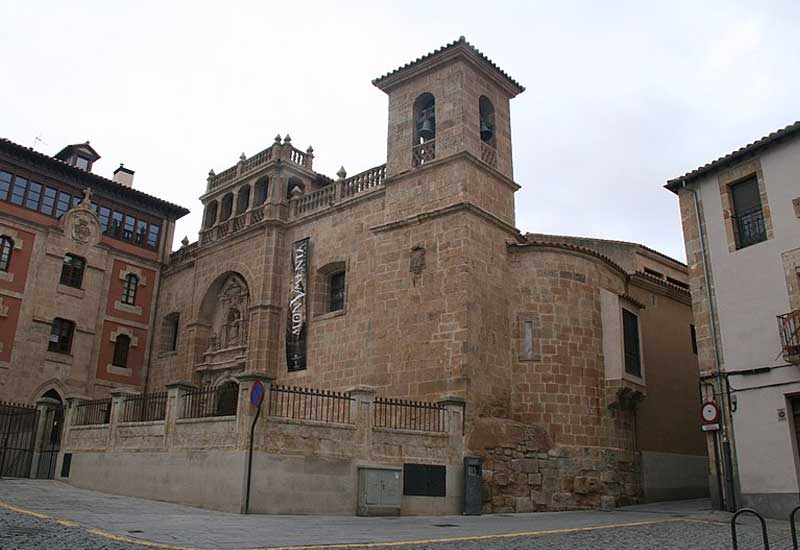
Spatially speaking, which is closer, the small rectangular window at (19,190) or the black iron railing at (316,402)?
the black iron railing at (316,402)

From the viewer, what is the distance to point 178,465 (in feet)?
50.5

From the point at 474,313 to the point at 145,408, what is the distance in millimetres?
8813

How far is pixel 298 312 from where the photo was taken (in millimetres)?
22766

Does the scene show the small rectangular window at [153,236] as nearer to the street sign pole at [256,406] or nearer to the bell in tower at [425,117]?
the bell in tower at [425,117]

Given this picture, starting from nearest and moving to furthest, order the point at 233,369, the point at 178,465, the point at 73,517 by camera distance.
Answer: the point at 73,517 < the point at 178,465 < the point at 233,369

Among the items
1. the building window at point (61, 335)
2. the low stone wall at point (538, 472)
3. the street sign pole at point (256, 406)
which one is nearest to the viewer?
the street sign pole at point (256, 406)

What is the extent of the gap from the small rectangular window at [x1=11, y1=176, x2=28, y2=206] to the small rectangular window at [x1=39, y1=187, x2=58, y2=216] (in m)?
0.79

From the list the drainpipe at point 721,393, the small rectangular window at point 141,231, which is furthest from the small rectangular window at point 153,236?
the drainpipe at point 721,393

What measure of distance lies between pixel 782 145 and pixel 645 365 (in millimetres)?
8174

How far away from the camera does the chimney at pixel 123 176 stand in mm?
32941

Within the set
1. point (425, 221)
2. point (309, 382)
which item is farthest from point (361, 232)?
point (309, 382)

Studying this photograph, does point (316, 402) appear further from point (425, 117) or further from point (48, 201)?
point (48, 201)

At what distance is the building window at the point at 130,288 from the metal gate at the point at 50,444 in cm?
913

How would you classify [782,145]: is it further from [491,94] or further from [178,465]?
[178,465]
